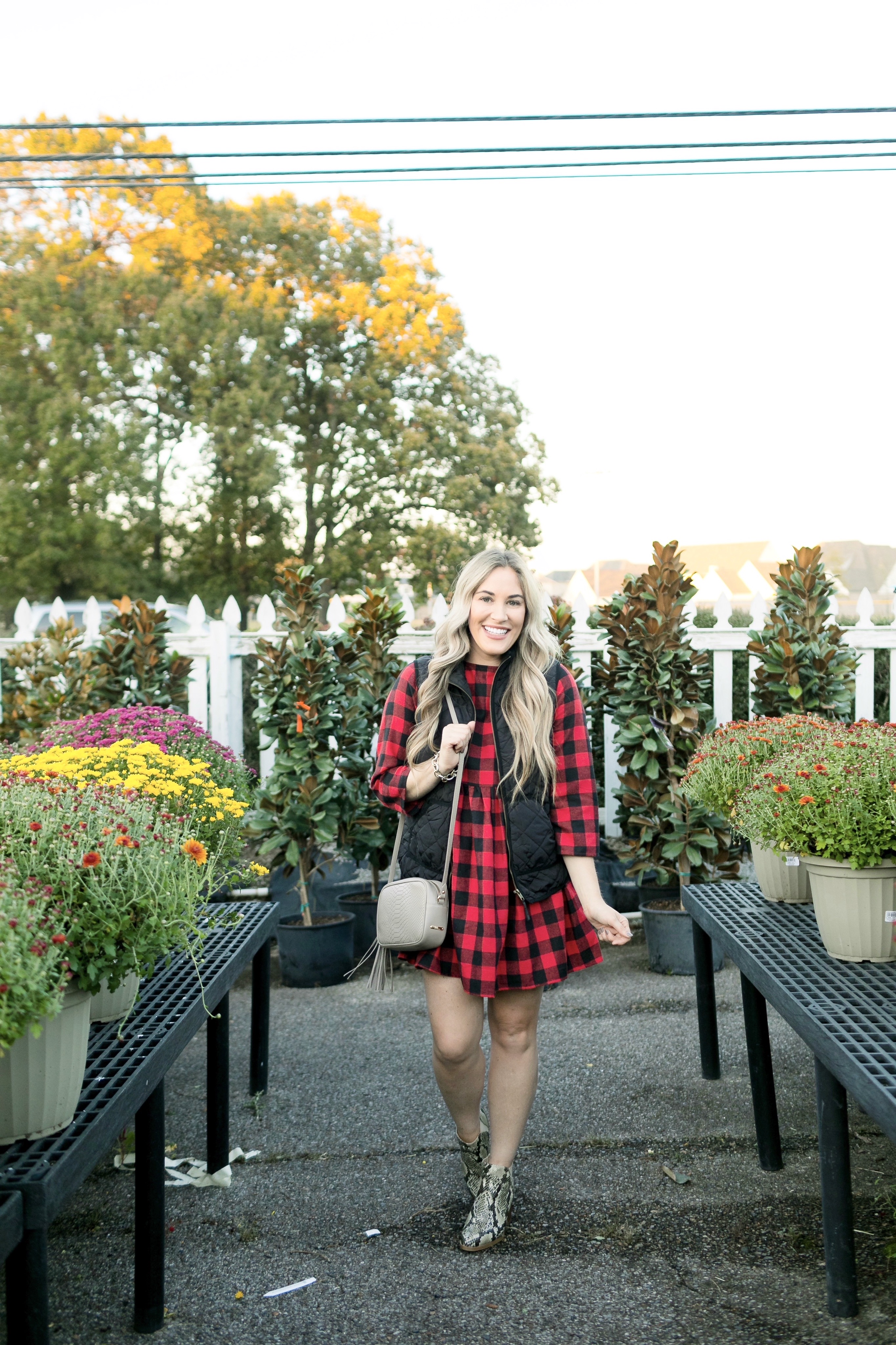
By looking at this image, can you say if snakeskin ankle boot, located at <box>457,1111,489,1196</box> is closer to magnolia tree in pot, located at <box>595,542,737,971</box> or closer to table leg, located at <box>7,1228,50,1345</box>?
table leg, located at <box>7,1228,50,1345</box>

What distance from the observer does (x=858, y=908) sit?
247 cm

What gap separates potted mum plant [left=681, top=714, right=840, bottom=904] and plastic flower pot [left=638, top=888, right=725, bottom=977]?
5.64ft

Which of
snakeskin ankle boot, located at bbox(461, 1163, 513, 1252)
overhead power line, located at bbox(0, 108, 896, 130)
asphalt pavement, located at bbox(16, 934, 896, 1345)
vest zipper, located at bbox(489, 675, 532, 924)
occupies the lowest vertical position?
asphalt pavement, located at bbox(16, 934, 896, 1345)

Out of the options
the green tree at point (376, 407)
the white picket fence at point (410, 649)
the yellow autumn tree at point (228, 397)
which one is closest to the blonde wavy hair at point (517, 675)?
the white picket fence at point (410, 649)

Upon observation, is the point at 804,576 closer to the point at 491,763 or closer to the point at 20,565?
the point at 491,763

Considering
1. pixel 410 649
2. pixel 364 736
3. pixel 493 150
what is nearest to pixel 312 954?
pixel 364 736

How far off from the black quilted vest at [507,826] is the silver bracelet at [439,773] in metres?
0.03

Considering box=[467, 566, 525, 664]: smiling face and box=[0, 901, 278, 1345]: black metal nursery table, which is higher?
box=[467, 566, 525, 664]: smiling face

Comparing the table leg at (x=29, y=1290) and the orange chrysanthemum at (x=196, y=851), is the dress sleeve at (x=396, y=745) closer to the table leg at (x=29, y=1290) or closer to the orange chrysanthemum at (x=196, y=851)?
the orange chrysanthemum at (x=196, y=851)

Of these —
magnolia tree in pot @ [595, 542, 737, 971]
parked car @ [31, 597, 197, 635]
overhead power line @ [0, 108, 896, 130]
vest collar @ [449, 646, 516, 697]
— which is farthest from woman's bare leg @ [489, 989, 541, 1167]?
overhead power line @ [0, 108, 896, 130]

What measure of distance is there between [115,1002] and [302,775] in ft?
9.88

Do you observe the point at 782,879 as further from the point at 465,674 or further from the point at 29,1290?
the point at 29,1290

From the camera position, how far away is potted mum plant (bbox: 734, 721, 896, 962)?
2.45 meters

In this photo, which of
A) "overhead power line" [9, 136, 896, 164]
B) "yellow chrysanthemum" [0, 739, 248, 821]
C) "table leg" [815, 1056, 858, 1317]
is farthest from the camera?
"overhead power line" [9, 136, 896, 164]
